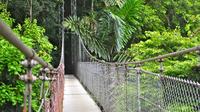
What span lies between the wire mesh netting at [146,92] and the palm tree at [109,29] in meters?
6.67

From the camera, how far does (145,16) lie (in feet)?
50.5

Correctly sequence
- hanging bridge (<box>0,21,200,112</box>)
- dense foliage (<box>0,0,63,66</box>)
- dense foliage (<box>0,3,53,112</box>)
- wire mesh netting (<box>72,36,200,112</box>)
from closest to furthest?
hanging bridge (<box>0,21,200,112</box>), wire mesh netting (<box>72,36,200,112</box>), dense foliage (<box>0,3,53,112</box>), dense foliage (<box>0,0,63,66</box>)

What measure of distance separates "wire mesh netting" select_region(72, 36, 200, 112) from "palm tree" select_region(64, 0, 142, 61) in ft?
21.9

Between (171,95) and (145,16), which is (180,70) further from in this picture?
(145,16)

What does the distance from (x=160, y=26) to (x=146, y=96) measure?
39.5 feet

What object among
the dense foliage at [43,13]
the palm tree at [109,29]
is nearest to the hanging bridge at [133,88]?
the dense foliage at [43,13]

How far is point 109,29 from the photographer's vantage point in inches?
529

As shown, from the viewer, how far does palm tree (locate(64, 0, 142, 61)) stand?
43.0 ft

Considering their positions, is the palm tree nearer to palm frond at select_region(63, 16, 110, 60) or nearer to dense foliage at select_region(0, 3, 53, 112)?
palm frond at select_region(63, 16, 110, 60)

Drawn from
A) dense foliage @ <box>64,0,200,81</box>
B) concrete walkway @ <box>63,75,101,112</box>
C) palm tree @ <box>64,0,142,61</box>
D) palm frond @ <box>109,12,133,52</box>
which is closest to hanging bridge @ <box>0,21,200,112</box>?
concrete walkway @ <box>63,75,101,112</box>

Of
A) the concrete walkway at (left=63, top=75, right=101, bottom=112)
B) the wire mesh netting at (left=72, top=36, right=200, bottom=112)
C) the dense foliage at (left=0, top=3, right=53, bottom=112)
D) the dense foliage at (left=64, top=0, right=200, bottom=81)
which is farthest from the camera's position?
the dense foliage at (left=64, top=0, right=200, bottom=81)

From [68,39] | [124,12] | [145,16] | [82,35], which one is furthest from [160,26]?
[68,39]

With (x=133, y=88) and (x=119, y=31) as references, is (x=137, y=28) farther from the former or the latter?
(x=133, y=88)

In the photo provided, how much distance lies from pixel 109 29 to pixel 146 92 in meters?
9.98
